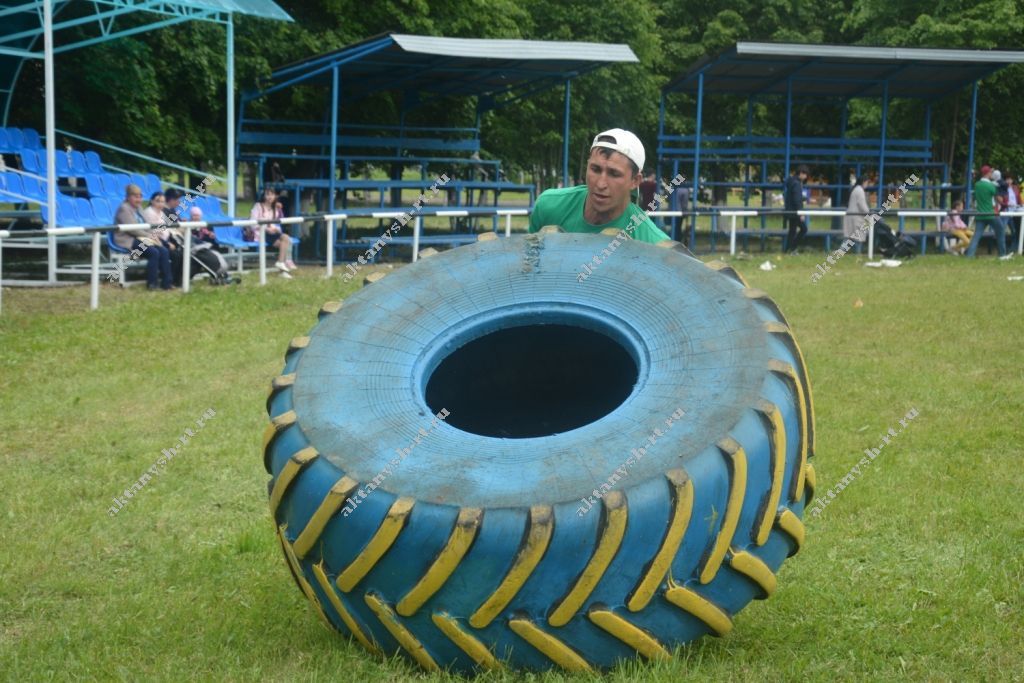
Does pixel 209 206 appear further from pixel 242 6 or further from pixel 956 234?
pixel 956 234

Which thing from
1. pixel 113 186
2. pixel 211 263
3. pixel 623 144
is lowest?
pixel 211 263

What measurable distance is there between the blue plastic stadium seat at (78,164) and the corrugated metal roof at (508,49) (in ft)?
16.6

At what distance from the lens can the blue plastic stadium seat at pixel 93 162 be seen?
61.2 feet

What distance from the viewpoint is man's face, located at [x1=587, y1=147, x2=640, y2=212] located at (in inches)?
189

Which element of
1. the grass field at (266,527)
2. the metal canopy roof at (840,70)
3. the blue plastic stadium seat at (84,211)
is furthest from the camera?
the metal canopy roof at (840,70)

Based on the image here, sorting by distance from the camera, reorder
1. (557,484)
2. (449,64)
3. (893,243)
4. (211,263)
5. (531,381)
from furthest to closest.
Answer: (893,243) < (449,64) < (211,263) < (531,381) < (557,484)

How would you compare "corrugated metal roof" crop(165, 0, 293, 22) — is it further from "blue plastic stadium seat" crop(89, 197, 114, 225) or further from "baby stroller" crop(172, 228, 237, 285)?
"baby stroller" crop(172, 228, 237, 285)

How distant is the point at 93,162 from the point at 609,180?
15723 millimetres

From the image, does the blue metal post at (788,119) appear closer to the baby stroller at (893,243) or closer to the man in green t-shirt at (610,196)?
the baby stroller at (893,243)

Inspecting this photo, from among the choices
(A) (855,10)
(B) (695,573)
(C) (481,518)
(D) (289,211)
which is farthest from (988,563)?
(A) (855,10)

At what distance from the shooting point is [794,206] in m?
22.2

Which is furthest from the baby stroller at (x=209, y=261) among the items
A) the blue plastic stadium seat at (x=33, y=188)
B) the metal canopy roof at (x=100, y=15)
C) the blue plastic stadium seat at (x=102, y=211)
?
the metal canopy roof at (x=100, y=15)

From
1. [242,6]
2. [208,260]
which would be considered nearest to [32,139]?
[242,6]

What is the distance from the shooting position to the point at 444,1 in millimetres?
25781
